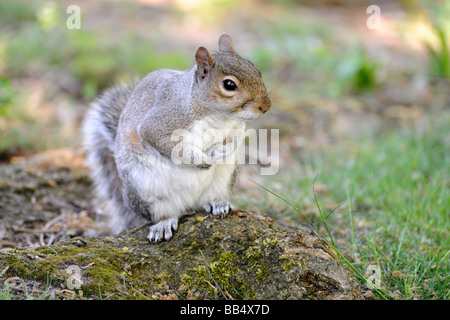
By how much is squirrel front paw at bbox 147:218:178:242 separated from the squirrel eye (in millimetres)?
665

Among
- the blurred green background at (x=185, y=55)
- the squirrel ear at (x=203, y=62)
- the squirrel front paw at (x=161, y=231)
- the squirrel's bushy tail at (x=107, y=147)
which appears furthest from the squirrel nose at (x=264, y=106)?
the blurred green background at (x=185, y=55)

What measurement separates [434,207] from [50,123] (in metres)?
3.18

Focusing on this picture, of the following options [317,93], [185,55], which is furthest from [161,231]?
[185,55]

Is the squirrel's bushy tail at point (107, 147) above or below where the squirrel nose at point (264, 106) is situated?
below

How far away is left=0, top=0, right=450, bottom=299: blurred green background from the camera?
266cm

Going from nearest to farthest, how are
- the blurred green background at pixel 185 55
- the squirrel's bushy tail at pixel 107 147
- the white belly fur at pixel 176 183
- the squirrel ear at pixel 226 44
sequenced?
the white belly fur at pixel 176 183, the squirrel ear at pixel 226 44, the squirrel's bushy tail at pixel 107 147, the blurred green background at pixel 185 55

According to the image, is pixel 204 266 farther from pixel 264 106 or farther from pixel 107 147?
pixel 107 147

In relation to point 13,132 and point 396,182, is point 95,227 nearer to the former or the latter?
point 13,132

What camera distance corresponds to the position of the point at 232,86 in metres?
2.18

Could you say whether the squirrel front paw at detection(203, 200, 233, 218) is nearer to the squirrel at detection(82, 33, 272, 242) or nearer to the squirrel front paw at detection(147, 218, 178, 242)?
the squirrel at detection(82, 33, 272, 242)

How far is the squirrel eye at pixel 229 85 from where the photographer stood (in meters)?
2.18

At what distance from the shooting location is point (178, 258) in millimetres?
2082

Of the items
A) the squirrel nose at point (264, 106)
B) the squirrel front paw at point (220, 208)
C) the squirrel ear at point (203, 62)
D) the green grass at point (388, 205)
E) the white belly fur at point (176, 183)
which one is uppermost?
the squirrel ear at point (203, 62)

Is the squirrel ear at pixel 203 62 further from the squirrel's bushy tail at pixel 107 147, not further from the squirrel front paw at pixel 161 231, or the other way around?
the squirrel's bushy tail at pixel 107 147
